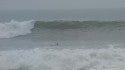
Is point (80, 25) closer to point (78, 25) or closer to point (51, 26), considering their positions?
point (78, 25)

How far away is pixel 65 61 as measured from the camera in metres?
9.53

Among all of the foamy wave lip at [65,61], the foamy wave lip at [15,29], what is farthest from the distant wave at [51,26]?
the foamy wave lip at [65,61]

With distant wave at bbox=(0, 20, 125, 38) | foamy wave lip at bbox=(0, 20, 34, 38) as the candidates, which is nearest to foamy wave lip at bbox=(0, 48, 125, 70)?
distant wave at bbox=(0, 20, 125, 38)

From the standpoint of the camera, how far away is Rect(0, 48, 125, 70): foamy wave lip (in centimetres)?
902

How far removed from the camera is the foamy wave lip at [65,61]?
902 cm

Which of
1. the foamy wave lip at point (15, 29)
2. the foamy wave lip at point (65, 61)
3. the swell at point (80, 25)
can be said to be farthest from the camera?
the swell at point (80, 25)

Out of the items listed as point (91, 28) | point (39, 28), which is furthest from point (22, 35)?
point (91, 28)

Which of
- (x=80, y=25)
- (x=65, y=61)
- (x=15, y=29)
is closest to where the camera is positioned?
(x=65, y=61)

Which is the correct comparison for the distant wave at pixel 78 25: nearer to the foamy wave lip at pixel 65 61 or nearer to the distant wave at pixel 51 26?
the distant wave at pixel 51 26

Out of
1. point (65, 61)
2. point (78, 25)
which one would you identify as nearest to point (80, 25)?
point (78, 25)

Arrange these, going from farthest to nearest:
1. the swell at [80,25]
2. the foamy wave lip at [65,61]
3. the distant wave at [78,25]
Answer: the distant wave at [78,25] → the swell at [80,25] → the foamy wave lip at [65,61]

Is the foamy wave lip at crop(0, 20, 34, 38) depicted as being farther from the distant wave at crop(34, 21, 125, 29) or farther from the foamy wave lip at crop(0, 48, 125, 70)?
the foamy wave lip at crop(0, 48, 125, 70)

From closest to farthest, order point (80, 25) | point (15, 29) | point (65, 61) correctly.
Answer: point (65, 61) < point (80, 25) < point (15, 29)

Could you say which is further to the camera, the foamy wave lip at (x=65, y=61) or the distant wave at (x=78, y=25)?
the distant wave at (x=78, y=25)
